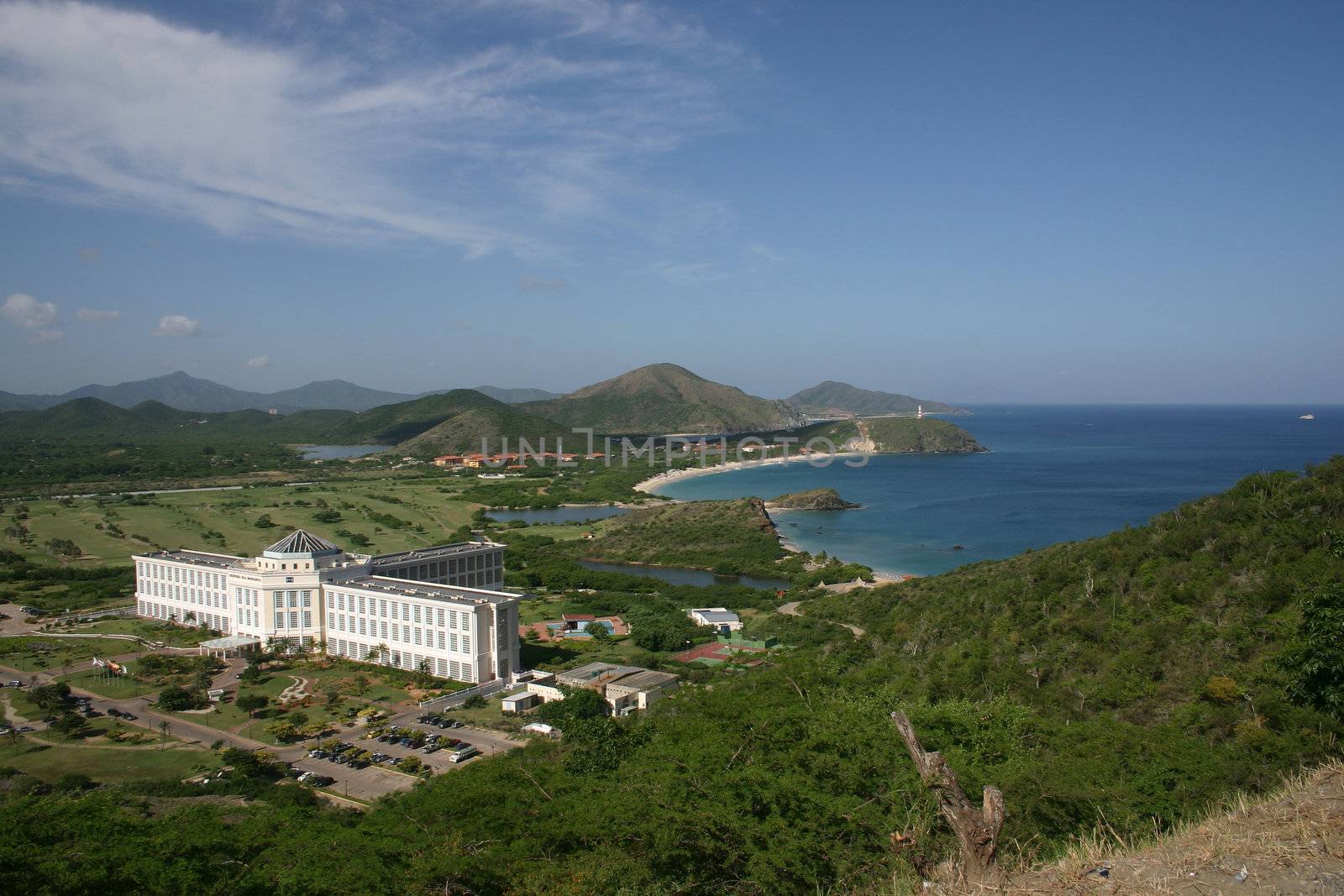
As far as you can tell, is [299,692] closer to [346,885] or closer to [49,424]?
[346,885]

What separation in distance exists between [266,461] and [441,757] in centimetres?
7442

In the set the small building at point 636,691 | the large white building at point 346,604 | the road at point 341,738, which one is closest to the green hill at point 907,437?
the large white building at point 346,604

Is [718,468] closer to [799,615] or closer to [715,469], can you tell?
[715,469]

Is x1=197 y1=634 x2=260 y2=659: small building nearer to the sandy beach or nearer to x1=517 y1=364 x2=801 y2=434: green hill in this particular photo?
the sandy beach

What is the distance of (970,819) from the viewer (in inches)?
160

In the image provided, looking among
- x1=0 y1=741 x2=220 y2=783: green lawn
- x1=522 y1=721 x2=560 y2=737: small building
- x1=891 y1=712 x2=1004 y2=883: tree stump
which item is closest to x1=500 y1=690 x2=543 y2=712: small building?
x1=522 y1=721 x2=560 y2=737: small building

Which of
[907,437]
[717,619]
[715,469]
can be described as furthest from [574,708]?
[907,437]

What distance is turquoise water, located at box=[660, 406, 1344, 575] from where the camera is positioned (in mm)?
38219

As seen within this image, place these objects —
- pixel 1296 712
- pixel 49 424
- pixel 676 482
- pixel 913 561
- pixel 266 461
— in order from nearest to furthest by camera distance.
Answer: pixel 1296 712 → pixel 913 561 → pixel 676 482 → pixel 266 461 → pixel 49 424

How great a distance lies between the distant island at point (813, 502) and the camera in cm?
4966

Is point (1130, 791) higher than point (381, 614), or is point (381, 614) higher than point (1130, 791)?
point (1130, 791)

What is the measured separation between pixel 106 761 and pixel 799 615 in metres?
17.1

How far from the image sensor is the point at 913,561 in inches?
1347

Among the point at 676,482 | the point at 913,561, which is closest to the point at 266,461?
the point at 676,482
